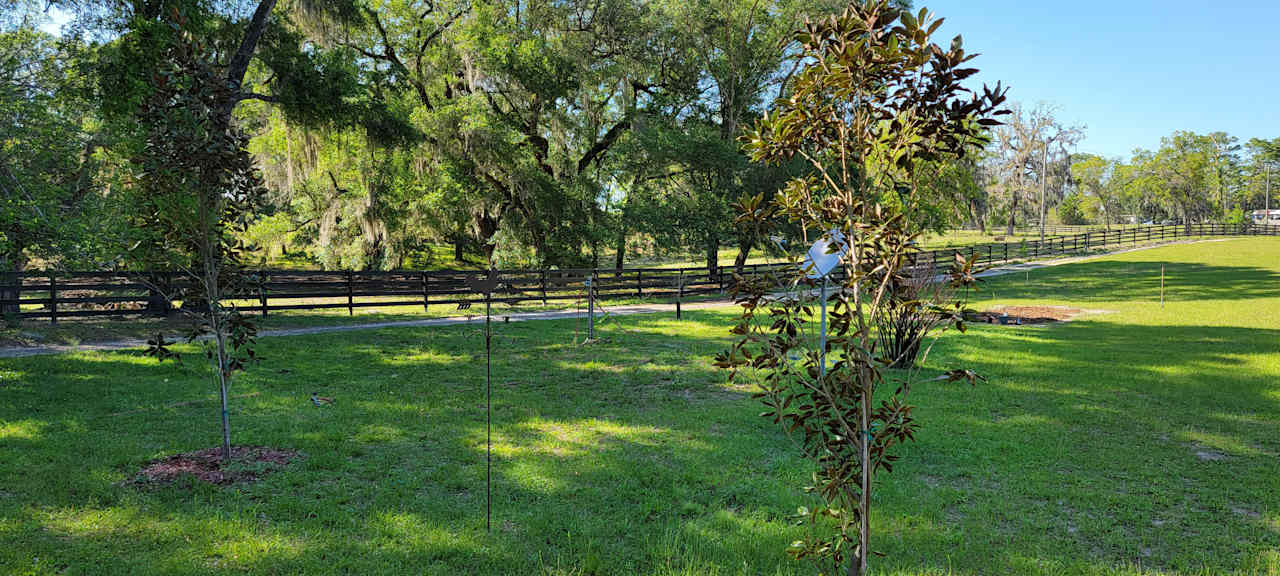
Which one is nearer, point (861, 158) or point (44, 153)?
point (861, 158)

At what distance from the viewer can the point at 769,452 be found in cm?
607

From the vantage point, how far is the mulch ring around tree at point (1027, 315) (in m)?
14.5

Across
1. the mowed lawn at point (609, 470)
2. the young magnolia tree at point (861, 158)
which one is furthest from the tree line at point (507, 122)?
the young magnolia tree at point (861, 158)

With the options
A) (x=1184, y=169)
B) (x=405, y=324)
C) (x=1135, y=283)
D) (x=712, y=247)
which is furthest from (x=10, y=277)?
(x=1184, y=169)

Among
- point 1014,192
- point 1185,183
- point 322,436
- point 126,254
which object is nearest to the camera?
point 322,436

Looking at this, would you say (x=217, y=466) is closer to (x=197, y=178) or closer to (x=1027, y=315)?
(x=197, y=178)

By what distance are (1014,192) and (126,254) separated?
2295 inches

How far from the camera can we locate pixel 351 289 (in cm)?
1741

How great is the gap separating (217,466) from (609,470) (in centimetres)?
333

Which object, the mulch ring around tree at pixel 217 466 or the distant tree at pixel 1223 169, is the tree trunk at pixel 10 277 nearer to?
the mulch ring around tree at pixel 217 466

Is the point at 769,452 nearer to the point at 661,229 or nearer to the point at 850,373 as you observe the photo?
the point at 850,373

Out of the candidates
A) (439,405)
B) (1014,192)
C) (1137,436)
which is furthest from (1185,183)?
(439,405)

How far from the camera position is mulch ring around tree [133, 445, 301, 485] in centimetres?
521

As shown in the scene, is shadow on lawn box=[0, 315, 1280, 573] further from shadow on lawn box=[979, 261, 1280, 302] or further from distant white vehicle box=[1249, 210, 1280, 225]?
distant white vehicle box=[1249, 210, 1280, 225]
